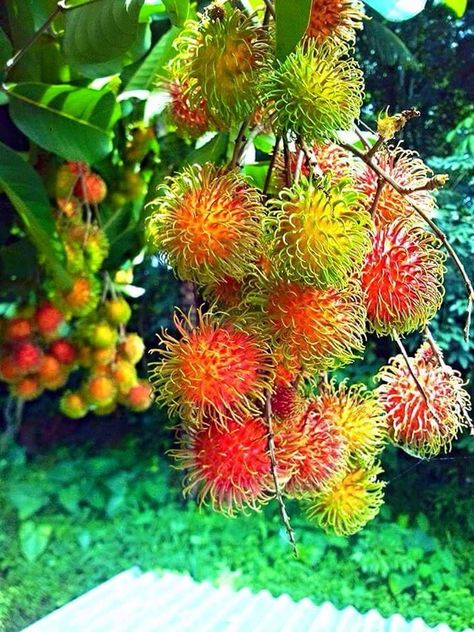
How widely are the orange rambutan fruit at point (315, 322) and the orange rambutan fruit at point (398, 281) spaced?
1cm

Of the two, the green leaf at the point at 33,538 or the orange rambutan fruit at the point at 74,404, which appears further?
the green leaf at the point at 33,538

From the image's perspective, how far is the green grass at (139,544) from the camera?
3.62 feet

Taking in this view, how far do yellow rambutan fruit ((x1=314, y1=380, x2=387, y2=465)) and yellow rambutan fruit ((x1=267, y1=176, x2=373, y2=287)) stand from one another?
13 centimetres

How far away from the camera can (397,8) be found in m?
0.56

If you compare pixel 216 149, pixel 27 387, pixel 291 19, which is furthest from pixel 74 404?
pixel 291 19

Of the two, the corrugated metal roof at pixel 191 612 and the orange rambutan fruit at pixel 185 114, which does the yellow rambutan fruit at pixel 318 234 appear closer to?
the orange rambutan fruit at pixel 185 114

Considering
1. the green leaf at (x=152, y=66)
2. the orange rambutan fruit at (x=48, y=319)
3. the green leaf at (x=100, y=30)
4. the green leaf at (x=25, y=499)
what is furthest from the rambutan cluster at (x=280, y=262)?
the green leaf at (x=25, y=499)

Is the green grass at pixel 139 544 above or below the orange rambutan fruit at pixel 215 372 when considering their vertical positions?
below

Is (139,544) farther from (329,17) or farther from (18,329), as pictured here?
(329,17)

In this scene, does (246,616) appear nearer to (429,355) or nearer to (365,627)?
(365,627)

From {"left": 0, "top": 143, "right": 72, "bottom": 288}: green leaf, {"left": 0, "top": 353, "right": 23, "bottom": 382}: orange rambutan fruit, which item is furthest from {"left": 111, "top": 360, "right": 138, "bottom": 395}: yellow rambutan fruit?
{"left": 0, "top": 143, "right": 72, "bottom": 288}: green leaf

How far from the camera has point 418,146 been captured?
90cm

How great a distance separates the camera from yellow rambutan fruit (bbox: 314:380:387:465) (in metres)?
0.52

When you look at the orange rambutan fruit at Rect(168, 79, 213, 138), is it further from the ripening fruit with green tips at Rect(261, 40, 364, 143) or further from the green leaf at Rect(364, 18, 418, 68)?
the green leaf at Rect(364, 18, 418, 68)
